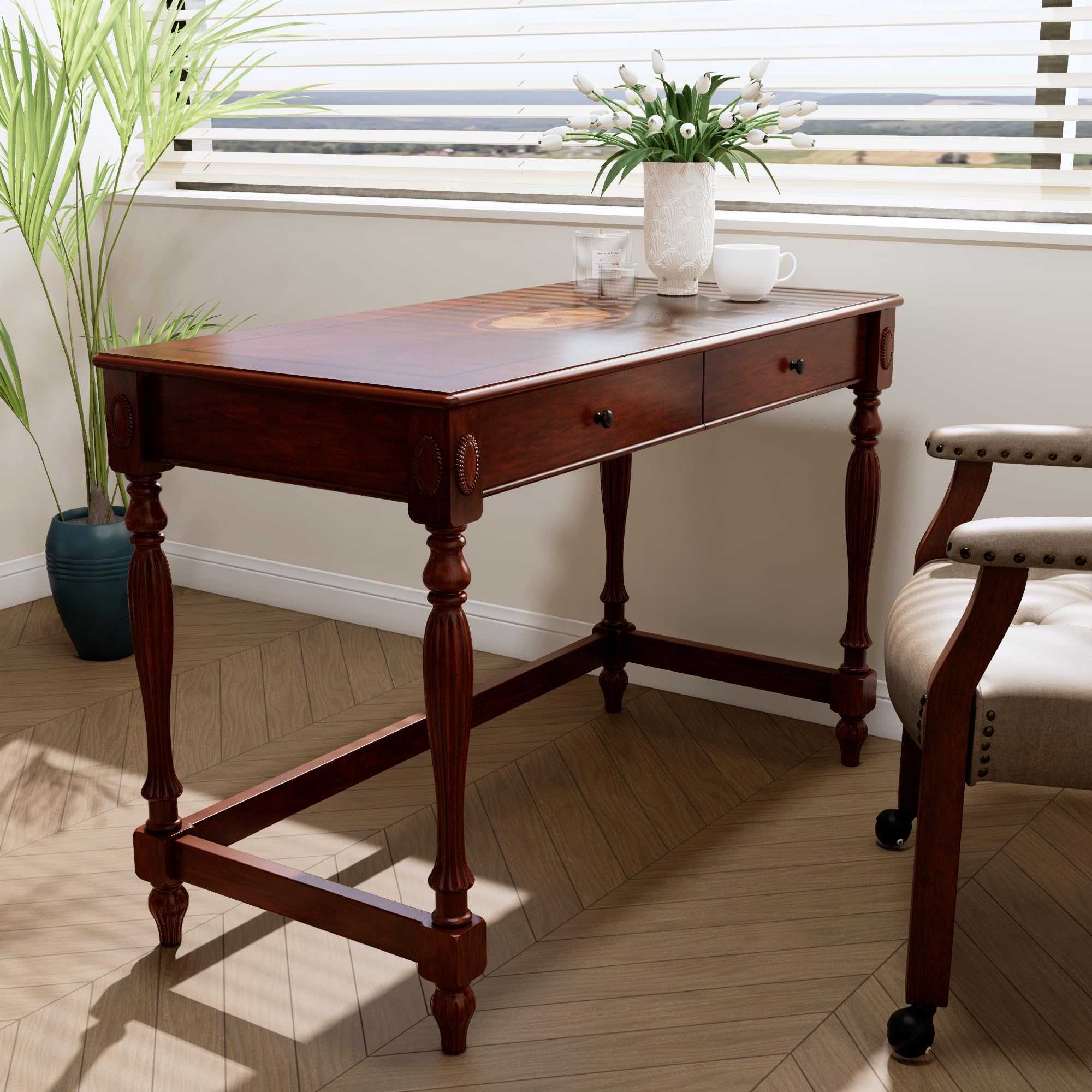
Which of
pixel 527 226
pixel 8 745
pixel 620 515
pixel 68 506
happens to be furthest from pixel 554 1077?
pixel 68 506

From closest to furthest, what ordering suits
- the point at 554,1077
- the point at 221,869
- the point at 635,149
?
the point at 554,1077 < the point at 221,869 < the point at 635,149

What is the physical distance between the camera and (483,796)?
7.91 feet

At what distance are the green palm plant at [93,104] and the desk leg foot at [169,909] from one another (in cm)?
125

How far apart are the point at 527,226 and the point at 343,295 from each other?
1.80ft

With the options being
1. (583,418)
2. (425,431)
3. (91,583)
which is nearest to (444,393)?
(425,431)

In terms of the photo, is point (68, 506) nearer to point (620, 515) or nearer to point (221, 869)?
point (620, 515)

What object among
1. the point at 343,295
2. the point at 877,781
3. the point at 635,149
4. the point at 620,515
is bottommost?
the point at 877,781

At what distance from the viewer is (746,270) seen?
224 centimetres

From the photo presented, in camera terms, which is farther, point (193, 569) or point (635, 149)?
point (193, 569)

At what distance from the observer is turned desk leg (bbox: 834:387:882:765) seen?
2.40 meters

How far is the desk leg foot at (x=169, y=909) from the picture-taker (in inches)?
75.5

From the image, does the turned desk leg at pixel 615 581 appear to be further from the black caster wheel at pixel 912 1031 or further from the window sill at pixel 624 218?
the black caster wheel at pixel 912 1031

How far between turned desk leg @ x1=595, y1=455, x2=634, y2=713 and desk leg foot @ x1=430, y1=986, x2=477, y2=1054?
3.75ft

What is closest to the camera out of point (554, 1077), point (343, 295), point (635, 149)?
point (554, 1077)
